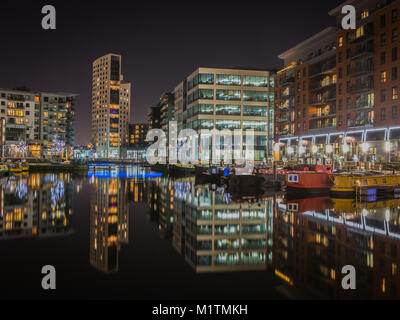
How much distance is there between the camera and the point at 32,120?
461 feet

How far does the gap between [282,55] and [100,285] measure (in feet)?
287

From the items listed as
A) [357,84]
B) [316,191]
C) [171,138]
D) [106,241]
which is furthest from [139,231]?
[171,138]

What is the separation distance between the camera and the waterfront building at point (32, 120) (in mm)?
133125

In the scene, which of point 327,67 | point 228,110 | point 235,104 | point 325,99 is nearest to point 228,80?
Answer: point 235,104

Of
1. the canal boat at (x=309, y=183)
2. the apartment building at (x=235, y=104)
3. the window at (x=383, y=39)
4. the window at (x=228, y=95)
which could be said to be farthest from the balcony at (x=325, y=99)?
the canal boat at (x=309, y=183)

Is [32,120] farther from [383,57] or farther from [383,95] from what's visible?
[383,95]

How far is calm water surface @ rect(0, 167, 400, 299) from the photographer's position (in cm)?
848

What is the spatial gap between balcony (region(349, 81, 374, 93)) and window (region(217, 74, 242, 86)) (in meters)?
43.2

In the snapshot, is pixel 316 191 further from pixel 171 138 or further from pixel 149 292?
pixel 171 138

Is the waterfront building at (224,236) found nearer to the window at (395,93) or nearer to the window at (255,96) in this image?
the window at (395,93)

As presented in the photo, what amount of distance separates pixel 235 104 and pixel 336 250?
8725 cm

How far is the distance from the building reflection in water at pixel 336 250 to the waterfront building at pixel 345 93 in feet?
105

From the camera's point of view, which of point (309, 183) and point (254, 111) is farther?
point (254, 111)

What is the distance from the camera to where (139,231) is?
1580cm
